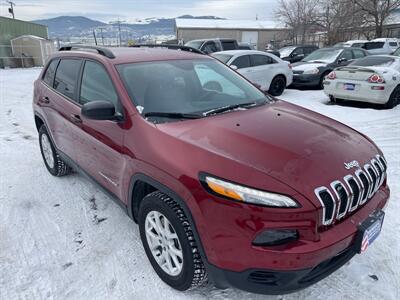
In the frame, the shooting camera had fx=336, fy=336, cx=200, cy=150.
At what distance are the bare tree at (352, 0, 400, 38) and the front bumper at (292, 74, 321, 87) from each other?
2422cm

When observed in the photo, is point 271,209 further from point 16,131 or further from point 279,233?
point 16,131

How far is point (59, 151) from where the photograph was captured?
4.02 metres

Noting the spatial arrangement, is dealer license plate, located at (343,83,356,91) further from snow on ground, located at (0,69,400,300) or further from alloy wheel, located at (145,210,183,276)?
alloy wheel, located at (145,210,183,276)

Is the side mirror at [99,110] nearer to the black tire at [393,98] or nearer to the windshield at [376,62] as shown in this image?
the black tire at [393,98]

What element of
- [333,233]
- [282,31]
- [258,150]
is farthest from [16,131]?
[282,31]

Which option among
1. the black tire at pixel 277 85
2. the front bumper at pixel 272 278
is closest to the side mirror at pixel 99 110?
the front bumper at pixel 272 278

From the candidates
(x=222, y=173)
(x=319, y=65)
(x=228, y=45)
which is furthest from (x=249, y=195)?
(x=228, y=45)

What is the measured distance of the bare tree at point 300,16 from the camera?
3847cm

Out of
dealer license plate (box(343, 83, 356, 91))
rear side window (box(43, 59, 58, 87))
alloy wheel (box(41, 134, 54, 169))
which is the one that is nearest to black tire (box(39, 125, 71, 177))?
alloy wheel (box(41, 134, 54, 169))

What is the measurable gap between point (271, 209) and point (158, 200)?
2.65 feet

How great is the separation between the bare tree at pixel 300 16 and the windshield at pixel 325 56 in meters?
28.7

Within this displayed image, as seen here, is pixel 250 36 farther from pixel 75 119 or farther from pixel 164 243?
pixel 164 243

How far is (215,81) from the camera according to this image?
11.3 ft

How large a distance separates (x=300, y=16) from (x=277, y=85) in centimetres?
3275
